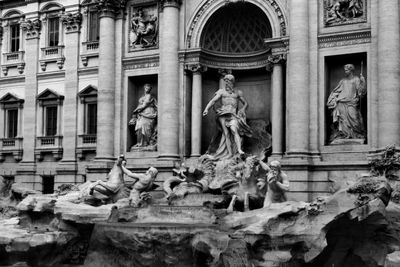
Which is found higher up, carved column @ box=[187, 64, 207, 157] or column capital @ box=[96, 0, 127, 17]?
column capital @ box=[96, 0, 127, 17]

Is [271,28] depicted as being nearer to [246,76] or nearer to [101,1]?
Result: [246,76]

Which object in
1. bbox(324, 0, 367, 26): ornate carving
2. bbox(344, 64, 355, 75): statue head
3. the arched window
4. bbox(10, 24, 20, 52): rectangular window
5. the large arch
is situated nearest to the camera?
bbox(344, 64, 355, 75): statue head

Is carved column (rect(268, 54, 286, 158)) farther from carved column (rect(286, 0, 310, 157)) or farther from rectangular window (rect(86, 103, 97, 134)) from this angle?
rectangular window (rect(86, 103, 97, 134))

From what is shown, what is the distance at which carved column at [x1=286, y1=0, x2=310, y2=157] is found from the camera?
85.2ft

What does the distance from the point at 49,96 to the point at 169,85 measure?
8.58m

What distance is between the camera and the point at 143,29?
30.9m

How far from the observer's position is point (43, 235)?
22688mm

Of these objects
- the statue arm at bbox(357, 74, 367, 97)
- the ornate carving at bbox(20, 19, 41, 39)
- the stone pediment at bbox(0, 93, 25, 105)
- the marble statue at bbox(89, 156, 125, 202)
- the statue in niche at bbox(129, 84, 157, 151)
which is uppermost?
the ornate carving at bbox(20, 19, 41, 39)

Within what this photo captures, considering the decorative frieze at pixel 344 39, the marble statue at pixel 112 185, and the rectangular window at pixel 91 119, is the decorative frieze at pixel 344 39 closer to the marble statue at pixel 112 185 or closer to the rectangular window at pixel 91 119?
the marble statue at pixel 112 185

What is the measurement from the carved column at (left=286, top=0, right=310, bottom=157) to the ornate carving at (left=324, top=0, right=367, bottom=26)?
90 cm

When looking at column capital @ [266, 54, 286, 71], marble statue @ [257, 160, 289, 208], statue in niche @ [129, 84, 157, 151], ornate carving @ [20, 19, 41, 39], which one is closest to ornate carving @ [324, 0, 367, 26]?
column capital @ [266, 54, 286, 71]

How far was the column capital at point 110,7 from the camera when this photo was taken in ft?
102

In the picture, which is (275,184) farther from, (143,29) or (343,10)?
(143,29)

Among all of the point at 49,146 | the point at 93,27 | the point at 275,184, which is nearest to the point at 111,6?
the point at 93,27
